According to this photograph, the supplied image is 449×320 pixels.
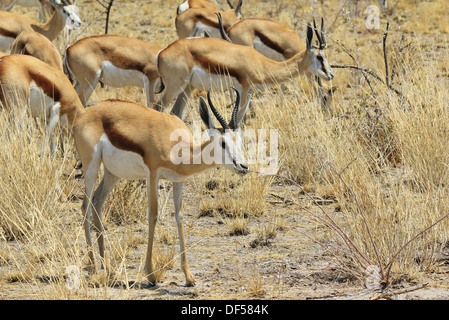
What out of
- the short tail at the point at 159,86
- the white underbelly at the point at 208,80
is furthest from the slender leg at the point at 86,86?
the white underbelly at the point at 208,80

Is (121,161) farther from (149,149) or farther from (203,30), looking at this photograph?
(203,30)

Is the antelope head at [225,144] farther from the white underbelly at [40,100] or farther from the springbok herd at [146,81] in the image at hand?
the white underbelly at [40,100]

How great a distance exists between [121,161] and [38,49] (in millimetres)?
4550

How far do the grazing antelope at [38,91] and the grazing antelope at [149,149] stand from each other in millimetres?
1801

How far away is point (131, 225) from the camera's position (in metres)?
6.82

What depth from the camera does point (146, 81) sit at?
33.1 feet

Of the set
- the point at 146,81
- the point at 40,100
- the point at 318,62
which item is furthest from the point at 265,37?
the point at 40,100

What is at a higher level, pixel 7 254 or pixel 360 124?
pixel 360 124

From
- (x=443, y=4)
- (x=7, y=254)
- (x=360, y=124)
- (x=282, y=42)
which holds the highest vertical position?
Answer: (x=443, y=4)

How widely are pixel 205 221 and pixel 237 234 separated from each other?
0.54 m

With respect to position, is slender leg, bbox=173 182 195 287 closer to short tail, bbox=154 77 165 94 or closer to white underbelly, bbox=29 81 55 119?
white underbelly, bbox=29 81 55 119

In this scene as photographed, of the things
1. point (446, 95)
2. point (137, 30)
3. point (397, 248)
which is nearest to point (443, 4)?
point (137, 30)

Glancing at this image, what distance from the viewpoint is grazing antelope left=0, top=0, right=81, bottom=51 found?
10922 mm

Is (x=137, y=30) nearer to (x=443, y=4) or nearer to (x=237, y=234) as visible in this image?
(x=443, y=4)
